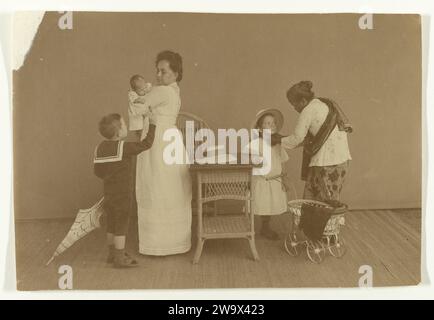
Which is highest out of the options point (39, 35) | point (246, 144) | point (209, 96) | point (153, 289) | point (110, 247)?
point (39, 35)

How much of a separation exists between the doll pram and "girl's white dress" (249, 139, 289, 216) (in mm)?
78

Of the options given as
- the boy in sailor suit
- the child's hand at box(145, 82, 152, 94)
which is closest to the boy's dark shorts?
the boy in sailor suit

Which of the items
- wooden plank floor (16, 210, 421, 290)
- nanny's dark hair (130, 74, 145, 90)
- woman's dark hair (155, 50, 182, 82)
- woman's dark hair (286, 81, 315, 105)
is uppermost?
woman's dark hair (155, 50, 182, 82)

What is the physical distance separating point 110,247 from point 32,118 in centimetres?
94

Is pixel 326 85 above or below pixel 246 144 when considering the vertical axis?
above

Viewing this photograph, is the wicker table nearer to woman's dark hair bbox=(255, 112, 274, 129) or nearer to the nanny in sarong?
woman's dark hair bbox=(255, 112, 274, 129)

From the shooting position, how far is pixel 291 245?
3.82m

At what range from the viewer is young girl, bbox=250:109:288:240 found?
381cm

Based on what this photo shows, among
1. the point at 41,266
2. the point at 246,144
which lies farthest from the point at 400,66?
the point at 41,266

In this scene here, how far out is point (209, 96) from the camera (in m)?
3.79

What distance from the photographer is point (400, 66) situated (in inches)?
150

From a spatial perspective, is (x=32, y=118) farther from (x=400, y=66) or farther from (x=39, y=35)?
(x=400, y=66)

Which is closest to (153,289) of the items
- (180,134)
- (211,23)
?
(180,134)

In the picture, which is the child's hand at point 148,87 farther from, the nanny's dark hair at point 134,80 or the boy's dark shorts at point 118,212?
the boy's dark shorts at point 118,212
